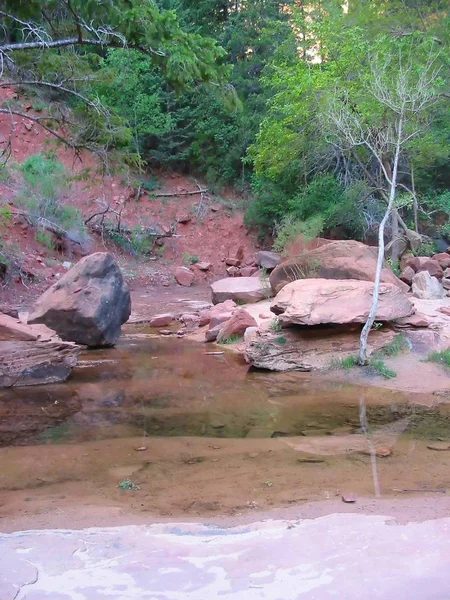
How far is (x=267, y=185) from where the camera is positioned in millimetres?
22766

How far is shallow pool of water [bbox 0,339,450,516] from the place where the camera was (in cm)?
525

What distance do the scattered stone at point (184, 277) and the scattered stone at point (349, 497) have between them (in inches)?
619

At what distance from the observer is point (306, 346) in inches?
402

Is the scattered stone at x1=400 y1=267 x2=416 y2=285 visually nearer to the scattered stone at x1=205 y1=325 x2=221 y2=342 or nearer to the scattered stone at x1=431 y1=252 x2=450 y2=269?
the scattered stone at x1=431 y1=252 x2=450 y2=269

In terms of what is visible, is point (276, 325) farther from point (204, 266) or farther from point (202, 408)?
point (204, 266)

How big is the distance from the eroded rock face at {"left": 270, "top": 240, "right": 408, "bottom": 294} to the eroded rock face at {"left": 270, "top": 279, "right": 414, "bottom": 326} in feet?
5.69

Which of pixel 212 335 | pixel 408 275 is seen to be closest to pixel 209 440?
pixel 212 335

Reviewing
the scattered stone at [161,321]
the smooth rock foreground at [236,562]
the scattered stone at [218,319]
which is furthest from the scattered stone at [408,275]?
the smooth rock foreground at [236,562]

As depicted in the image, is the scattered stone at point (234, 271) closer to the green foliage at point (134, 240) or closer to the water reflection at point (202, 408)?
the green foliage at point (134, 240)

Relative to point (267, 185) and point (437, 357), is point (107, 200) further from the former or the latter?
point (437, 357)

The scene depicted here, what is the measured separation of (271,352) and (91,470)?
15.7 ft

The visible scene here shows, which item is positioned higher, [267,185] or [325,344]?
[267,185]

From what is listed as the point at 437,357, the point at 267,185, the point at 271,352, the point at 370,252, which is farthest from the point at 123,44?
the point at 267,185

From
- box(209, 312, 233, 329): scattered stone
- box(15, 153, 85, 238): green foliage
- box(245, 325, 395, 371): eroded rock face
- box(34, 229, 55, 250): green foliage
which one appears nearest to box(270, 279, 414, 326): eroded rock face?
box(245, 325, 395, 371): eroded rock face
